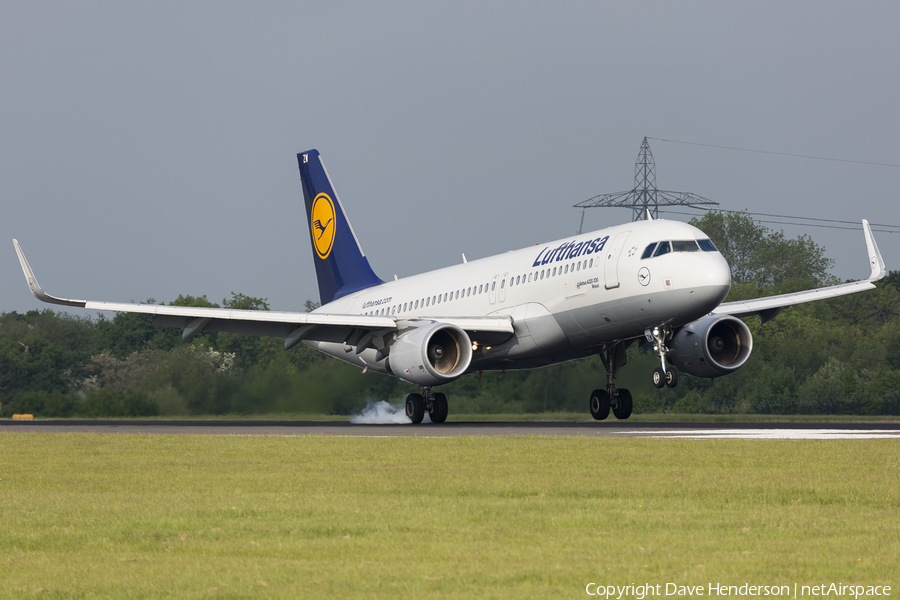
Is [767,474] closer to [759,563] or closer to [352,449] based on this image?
[759,563]

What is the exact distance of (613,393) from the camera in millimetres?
32000

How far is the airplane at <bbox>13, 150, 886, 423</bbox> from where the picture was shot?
2730 cm

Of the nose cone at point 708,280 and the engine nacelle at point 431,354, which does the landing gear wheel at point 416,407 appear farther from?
the nose cone at point 708,280

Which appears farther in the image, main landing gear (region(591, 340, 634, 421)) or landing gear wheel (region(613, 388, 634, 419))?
landing gear wheel (region(613, 388, 634, 419))

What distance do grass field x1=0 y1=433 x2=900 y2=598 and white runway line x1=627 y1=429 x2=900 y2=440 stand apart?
11.8 feet

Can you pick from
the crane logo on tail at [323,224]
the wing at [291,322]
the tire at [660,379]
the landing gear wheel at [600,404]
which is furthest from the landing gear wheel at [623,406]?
the crane logo on tail at [323,224]

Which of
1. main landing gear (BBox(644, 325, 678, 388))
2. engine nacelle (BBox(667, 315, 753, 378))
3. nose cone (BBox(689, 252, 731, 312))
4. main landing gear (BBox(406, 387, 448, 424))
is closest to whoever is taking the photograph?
nose cone (BBox(689, 252, 731, 312))

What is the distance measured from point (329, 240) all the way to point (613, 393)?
14.2 metres

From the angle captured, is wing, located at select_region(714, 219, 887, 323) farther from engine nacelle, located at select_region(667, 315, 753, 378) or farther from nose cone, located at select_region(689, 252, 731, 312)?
nose cone, located at select_region(689, 252, 731, 312)

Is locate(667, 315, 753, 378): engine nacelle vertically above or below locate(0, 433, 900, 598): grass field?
above

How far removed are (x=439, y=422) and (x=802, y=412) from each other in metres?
14.9

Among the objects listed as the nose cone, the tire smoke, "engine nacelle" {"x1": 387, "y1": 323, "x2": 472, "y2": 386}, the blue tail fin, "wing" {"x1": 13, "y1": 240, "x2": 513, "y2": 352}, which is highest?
the blue tail fin

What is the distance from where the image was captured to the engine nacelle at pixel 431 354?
2852 cm

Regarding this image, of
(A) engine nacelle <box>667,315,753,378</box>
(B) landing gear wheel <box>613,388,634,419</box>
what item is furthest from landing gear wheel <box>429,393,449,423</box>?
(A) engine nacelle <box>667,315,753,378</box>
